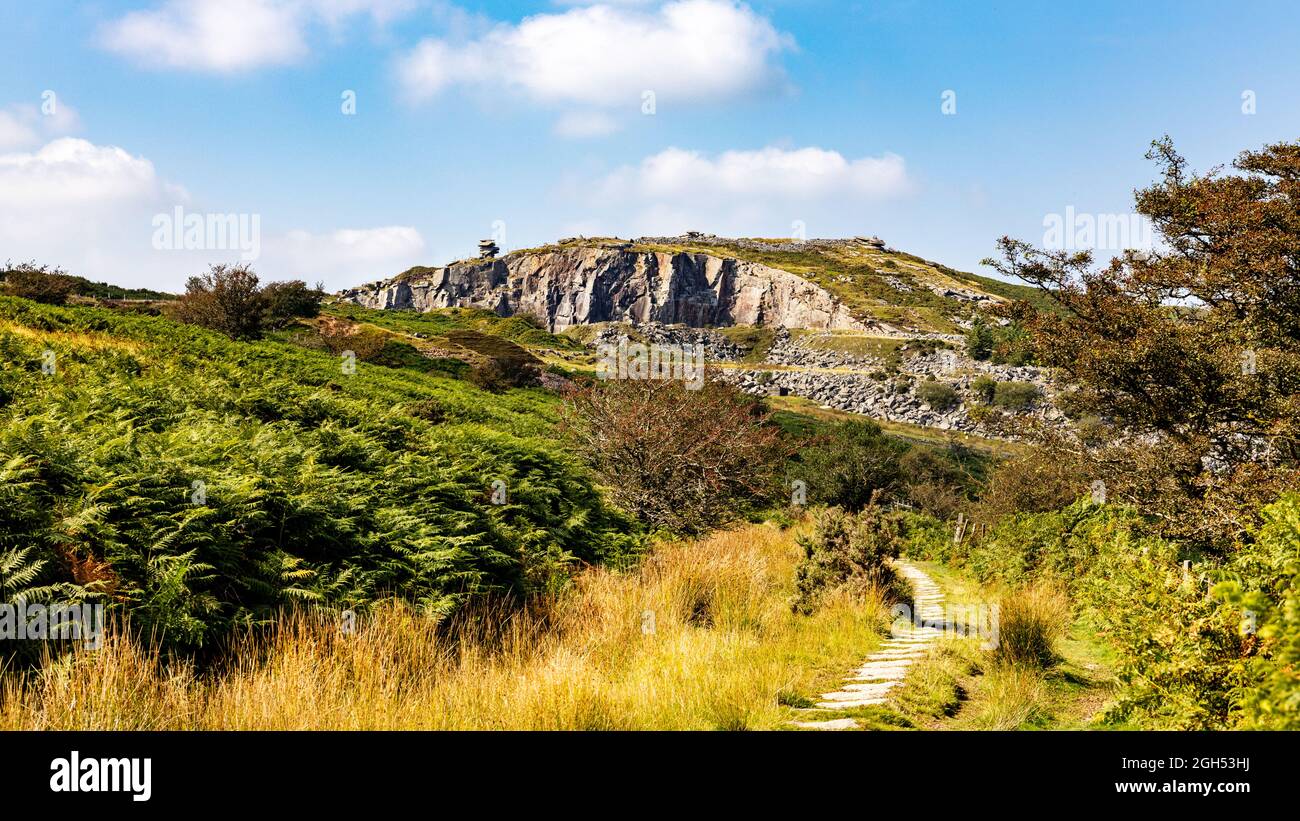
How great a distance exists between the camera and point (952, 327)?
10000 centimetres

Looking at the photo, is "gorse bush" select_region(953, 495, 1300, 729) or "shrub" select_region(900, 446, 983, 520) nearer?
"gorse bush" select_region(953, 495, 1300, 729)

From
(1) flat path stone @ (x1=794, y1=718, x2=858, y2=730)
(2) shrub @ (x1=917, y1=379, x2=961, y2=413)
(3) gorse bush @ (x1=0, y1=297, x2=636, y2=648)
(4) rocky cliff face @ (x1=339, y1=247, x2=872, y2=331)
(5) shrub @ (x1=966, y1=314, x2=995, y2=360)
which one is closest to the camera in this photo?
(1) flat path stone @ (x1=794, y1=718, x2=858, y2=730)

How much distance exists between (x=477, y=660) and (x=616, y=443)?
27.8 ft

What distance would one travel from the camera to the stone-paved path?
5543mm

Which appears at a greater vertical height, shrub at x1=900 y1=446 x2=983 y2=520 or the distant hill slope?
the distant hill slope

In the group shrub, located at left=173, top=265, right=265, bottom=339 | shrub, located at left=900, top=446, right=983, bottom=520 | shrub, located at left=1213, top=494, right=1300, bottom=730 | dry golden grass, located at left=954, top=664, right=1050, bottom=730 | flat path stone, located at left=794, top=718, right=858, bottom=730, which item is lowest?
shrub, located at left=900, top=446, right=983, bottom=520

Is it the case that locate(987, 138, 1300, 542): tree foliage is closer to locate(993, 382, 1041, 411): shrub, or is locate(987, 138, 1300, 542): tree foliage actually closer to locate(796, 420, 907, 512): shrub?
locate(796, 420, 907, 512): shrub

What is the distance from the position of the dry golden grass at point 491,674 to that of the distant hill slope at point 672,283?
123m

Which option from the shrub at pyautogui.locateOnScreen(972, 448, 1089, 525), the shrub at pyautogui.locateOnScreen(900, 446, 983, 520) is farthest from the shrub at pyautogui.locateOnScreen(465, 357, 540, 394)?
the shrub at pyautogui.locateOnScreen(972, 448, 1089, 525)

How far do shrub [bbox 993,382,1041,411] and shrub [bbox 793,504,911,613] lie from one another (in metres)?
45.2

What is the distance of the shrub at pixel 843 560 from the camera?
32.1ft

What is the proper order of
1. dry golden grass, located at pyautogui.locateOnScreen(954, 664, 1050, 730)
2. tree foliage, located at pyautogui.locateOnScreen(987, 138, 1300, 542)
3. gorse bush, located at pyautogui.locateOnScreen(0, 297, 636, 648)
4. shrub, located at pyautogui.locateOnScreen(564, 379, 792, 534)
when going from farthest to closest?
shrub, located at pyautogui.locateOnScreen(564, 379, 792, 534) < tree foliage, located at pyautogui.locateOnScreen(987, 138, 1300, 542) < dry golden grass, located at pyautogui.locateOnScreen(954, 664, 1050, 730) < gorse bush, located at pyautogui.locateOnScreen(0, 297, 636, 648)
